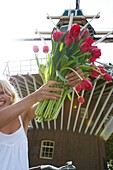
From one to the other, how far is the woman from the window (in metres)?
9.75

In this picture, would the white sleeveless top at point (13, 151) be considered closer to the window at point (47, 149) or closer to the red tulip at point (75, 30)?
the red tulip at point (75, 30)

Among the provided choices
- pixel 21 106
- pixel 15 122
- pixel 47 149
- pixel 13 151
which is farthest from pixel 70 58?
pixel 47 149

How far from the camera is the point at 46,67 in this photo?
1576mm

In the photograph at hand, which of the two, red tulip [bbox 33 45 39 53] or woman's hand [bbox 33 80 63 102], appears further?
red tulip [bbox 33 45 39 53]

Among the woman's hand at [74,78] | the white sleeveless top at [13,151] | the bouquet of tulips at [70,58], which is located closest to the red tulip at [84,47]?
the bouquet of tulips at [70,58]

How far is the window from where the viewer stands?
36.1ft

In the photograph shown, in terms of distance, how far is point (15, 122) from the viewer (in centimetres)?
161

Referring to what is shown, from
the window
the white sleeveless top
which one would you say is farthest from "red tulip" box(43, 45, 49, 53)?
the window

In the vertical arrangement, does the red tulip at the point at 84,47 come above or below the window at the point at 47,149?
below

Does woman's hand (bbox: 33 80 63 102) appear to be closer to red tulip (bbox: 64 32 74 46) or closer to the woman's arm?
the woman's arm

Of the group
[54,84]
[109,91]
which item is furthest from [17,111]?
[109,91]

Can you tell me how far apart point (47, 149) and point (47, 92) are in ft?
33.2

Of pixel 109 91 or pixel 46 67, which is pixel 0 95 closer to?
pixel 46 67

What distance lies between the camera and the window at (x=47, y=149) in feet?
36.1
